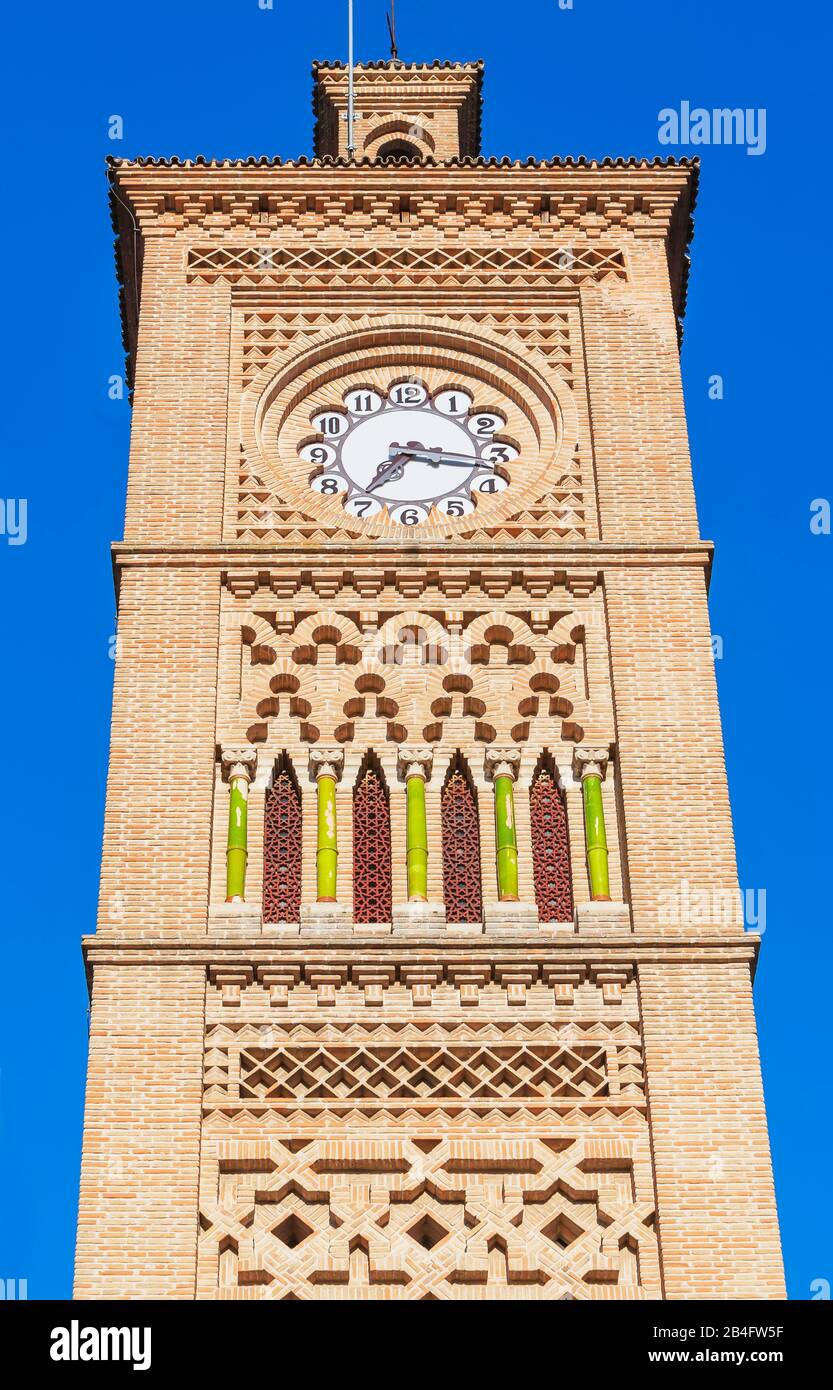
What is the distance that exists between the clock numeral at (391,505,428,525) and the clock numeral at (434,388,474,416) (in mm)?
1207

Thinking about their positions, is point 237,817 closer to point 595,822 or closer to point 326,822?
point 326,822

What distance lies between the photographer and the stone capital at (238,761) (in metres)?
19.4

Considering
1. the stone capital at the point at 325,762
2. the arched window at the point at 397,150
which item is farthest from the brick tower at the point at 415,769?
the arched window at the point at 397,150

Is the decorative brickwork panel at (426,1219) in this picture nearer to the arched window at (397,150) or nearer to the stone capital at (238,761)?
the stone capital at (238,761)

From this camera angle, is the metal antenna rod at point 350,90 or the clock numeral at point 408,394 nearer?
the clock numeral at point 408,394

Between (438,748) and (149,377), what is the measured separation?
13.7ft

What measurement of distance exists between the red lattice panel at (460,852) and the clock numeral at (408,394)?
4006mm

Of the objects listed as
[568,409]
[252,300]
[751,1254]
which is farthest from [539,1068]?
[252,300]

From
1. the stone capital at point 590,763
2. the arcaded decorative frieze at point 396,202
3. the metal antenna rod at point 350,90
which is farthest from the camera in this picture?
the metal antenna rod at point 350,90

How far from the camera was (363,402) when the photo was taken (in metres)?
22.6

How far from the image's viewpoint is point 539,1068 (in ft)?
58.1

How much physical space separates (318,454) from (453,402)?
46.7 inches

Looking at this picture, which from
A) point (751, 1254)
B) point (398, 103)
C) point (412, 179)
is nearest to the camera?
point (751, 1254)
